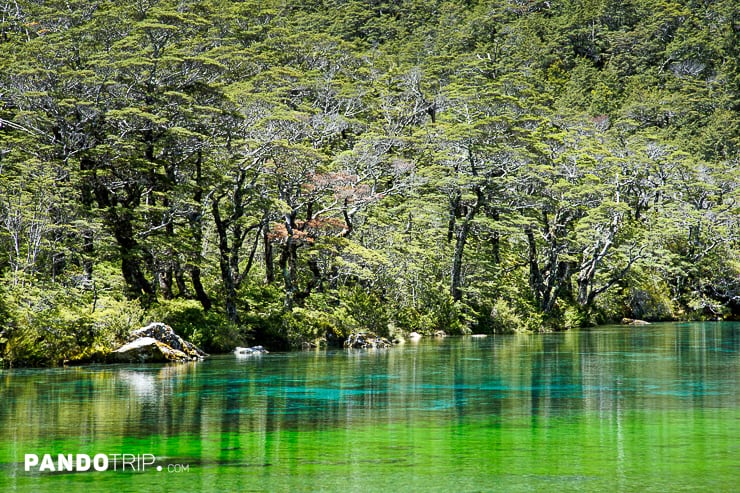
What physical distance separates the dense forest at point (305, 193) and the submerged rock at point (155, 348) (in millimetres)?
723

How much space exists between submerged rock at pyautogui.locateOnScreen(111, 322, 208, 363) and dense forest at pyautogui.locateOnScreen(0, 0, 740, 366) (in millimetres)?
723

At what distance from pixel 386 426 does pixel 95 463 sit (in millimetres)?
4061

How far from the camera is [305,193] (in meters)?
31.6

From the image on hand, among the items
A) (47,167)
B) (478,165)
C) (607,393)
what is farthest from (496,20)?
(607,393)

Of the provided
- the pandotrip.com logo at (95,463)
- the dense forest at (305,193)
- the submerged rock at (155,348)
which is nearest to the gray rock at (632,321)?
the dense forest at (305,193)

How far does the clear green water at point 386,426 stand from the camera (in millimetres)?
7719

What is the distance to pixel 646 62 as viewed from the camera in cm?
8506

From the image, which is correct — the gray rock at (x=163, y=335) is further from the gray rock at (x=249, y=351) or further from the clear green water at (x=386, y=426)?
the gray rock at (x=249, y=351)

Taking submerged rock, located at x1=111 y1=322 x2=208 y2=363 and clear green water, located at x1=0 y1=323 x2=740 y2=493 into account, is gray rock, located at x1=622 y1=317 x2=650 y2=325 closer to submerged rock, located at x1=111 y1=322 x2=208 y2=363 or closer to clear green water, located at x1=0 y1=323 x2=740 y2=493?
clear green water, located at x1=0 y1=323 x2=740 y2=493

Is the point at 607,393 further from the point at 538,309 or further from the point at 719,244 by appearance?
the point at 719,244

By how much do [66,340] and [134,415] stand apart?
10.8m

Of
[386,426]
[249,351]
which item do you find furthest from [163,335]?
[386,426]

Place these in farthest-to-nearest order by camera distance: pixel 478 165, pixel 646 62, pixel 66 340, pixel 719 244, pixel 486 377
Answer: pixel 646 62 < pixel 719 244 < pixel 478 165 < pixel 66 340 < pixel 486 377

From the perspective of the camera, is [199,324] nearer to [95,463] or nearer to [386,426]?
[386,426]
